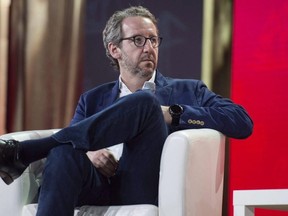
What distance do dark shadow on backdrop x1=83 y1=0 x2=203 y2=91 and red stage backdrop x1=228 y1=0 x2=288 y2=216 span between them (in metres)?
0.26

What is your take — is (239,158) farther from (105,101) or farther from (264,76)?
(105,101)

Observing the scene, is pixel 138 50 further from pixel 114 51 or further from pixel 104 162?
pixel 104 162

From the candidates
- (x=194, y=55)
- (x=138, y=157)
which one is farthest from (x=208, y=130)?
(x=194, y=55)

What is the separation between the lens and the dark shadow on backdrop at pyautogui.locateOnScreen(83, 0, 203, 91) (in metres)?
A: 3.08

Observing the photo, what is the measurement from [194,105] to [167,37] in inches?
36.2

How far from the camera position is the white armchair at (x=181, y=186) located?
6.01 ft

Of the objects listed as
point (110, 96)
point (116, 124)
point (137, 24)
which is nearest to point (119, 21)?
point (137, 24)

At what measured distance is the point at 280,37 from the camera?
276 cm

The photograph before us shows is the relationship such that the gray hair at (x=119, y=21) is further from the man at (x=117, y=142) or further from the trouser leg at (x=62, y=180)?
the trouser leg at (x=62, y=180)

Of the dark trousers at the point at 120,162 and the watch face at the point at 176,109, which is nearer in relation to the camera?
the dark trousers at the point at 120,162

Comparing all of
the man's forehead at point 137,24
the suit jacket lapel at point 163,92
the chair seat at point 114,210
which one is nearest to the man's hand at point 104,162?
the chair seat at point 114,210

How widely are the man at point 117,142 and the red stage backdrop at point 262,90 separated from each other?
Result: 0.53m

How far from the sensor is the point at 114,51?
2.60 meters

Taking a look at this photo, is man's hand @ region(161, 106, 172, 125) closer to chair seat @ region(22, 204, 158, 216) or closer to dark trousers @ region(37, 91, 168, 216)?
dark trousers @ region(37, 91, 168, 216)
